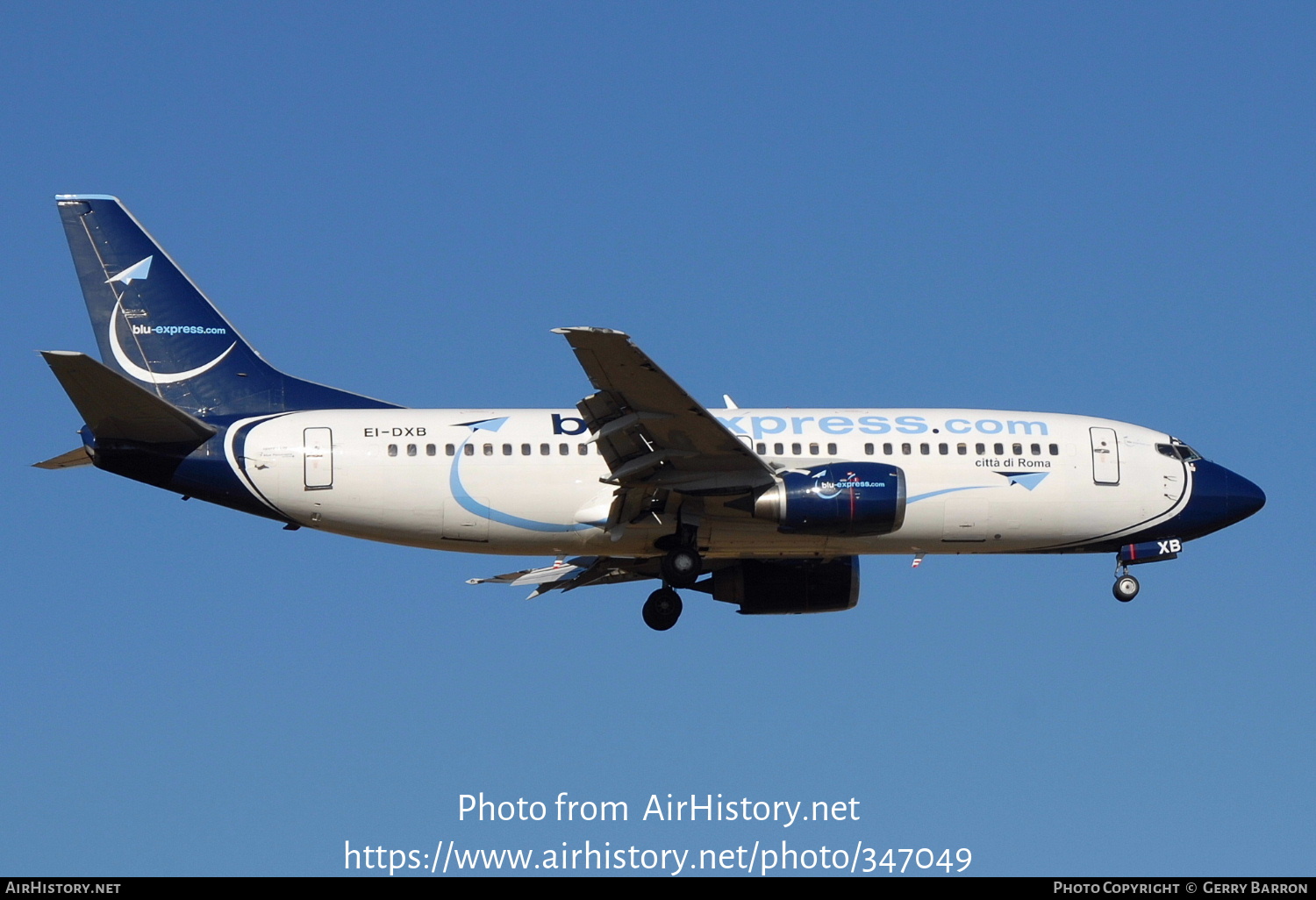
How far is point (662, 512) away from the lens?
38500 millimetres

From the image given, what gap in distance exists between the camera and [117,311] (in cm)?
4006

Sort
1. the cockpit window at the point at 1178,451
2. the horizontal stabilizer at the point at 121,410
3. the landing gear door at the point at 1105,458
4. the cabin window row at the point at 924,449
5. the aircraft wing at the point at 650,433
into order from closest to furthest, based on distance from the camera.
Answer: the horizontal stabilizer at the point at 121,410 < the aircraft wing at the point at 650,433 < the cabin window row at the point at 924,449 < the landing gear door at the point at 1105,458 < the cockpit window at the point at 1178,451

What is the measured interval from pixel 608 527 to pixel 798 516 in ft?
13.5

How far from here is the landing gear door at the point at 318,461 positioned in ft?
124

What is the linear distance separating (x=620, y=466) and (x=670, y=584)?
11.4ft

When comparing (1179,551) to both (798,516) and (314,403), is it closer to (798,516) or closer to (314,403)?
(798,516)

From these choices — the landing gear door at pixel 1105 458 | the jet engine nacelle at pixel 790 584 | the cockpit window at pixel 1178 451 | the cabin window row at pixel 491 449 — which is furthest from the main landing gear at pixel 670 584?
the cockpit window at pixel 1178 451

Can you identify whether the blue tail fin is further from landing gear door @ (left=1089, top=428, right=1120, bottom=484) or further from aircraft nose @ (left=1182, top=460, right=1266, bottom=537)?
aircraft nose @ (left=1182, top=460, right=1266, bottom=537)

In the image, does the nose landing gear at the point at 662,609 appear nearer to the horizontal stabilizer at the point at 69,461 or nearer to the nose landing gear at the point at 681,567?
the nose landing gear at the point at 681,567

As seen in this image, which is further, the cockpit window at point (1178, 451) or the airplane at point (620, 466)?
the cockpit window at point (1178, 451)

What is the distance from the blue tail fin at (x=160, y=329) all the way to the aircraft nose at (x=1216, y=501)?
18630 millimetres

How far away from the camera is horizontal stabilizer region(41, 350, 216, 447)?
1352 inches

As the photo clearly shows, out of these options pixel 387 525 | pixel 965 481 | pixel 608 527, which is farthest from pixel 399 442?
pixel 965 481
